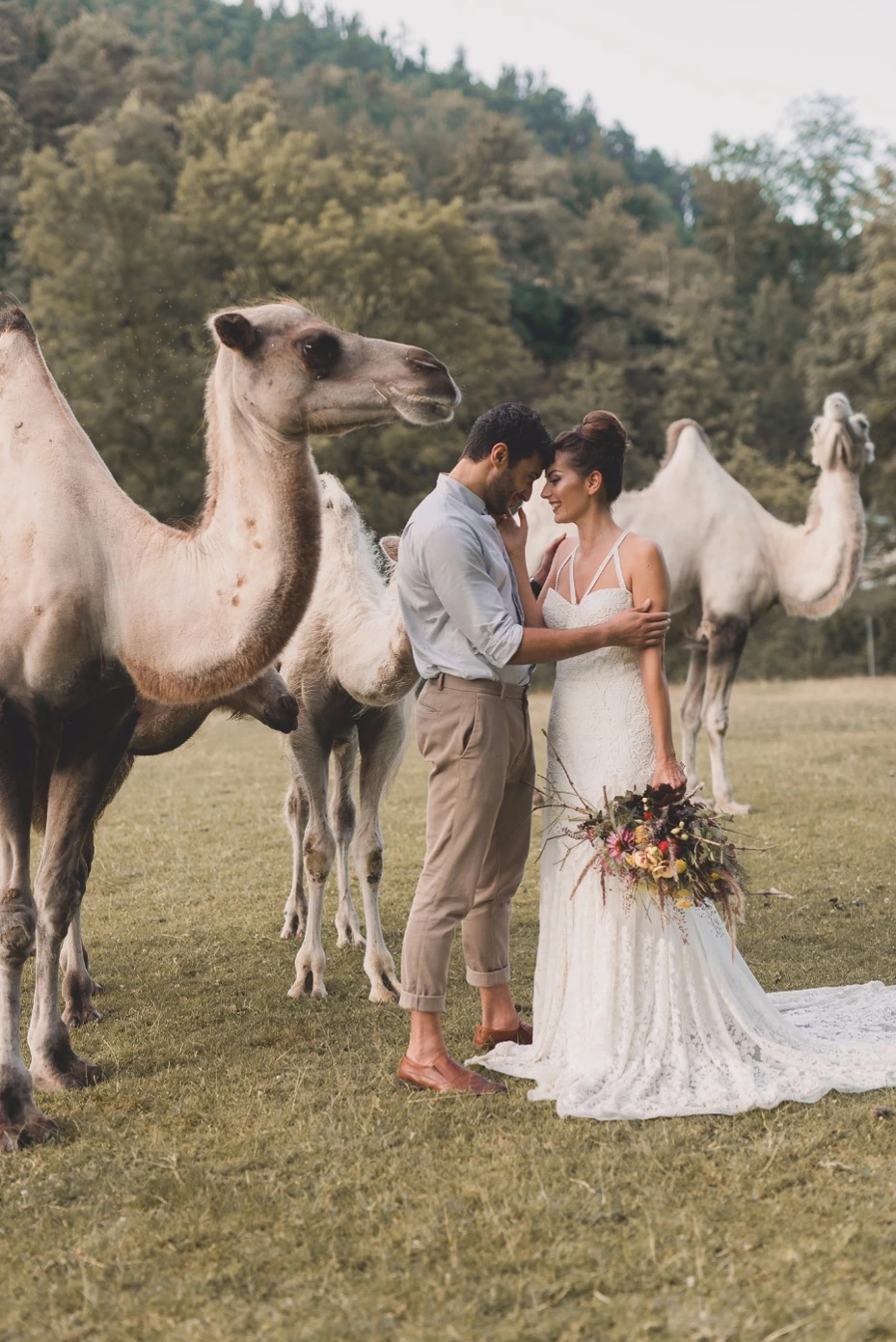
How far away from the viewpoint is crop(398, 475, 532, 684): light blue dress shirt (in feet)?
14.4

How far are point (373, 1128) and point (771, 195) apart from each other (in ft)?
213

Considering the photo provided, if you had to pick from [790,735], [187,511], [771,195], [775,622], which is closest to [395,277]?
[187,511]

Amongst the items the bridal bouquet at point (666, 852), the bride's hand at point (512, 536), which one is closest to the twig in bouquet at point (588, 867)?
A: the bridal bouquet at point (666, 852)

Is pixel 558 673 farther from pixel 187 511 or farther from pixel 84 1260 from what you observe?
pixel 187 511

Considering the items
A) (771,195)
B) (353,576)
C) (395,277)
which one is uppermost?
(771,195)

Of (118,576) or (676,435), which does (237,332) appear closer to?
(118,576)

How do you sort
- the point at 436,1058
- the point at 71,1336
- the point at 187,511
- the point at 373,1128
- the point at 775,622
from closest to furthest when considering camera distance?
the point at 71,1336 → the point at 373,1128 → the point at 436,1058 → the point at 187,511 → the point at 775,622

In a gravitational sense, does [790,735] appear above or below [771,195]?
below

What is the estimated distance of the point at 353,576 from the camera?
6.10 metres

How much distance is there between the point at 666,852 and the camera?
4379mm

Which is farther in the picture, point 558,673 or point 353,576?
point 353,576

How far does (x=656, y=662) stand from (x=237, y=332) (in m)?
1.72

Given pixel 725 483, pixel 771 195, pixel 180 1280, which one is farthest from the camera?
pixel 771 195

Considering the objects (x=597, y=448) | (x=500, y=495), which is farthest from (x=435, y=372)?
(x=597, y=448)
